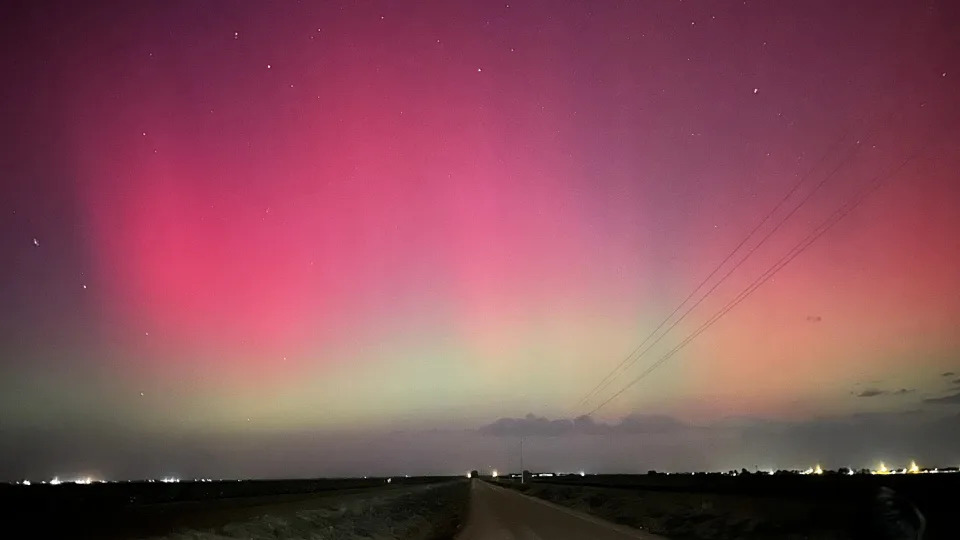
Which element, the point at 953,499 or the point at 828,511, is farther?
the point at 953,499

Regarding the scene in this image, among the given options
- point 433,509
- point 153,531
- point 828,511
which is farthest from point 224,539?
point 433,509

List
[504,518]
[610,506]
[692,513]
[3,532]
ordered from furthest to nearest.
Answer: [610,506]
[504,518]
[692,513]
[3,532]

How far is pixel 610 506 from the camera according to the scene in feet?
165

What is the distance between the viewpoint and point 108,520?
30.2m

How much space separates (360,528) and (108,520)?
36.7 feet

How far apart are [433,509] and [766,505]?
88.4 ft

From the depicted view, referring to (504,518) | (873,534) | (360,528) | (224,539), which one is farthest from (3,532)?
(873,534)

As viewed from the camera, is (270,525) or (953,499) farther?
(953,499)

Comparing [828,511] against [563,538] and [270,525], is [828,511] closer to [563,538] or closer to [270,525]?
[563,538]

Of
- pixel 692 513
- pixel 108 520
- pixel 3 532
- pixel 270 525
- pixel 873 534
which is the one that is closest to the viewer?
pixel 873 534

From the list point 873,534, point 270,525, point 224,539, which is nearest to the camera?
point 873,534

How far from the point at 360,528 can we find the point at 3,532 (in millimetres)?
14981

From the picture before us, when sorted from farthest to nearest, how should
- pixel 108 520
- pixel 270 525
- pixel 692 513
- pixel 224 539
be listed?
1. pixel 692 513
2. pixel 108 520
3. pixel 270 525
4. pixel 224 539

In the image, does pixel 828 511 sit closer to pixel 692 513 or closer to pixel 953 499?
pixel 692 513
